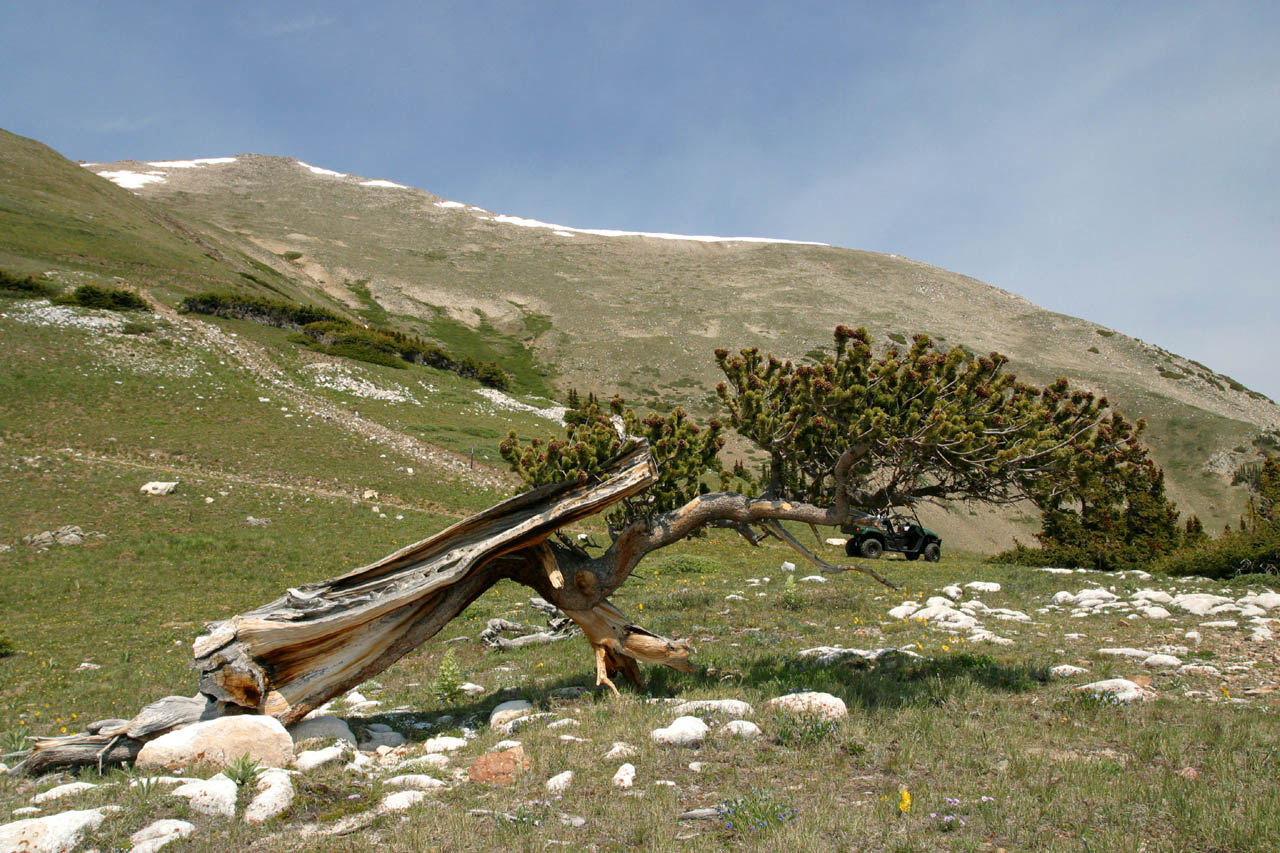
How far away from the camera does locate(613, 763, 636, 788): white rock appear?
21.6 ft

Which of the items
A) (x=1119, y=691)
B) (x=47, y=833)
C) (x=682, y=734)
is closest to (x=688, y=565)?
(x=1119, y=691)

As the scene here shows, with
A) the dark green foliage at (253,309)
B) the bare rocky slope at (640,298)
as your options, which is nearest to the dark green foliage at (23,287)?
the dark green foliage at (253,309)

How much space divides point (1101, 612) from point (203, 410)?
1543 inches

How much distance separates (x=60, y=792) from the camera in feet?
22.5

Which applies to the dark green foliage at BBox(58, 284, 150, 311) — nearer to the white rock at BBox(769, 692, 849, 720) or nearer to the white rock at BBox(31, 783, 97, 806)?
the white rock at BBox(31, 783, 97, 806)

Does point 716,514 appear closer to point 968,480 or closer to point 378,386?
point 968,480

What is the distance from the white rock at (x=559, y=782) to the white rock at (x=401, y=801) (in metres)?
1.15

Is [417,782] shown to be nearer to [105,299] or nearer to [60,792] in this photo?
[60,792]

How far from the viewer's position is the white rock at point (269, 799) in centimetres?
601

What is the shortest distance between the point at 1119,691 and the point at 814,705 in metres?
3.93

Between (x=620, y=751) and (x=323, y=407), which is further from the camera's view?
(x=323, y=407)

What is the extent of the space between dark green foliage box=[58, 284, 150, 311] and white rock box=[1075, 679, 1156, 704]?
176 feet

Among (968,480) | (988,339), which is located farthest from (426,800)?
(988,339)

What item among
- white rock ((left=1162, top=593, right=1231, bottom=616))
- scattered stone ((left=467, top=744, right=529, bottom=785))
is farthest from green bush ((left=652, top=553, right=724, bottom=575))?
scattered stone ((left=467, top=744, right=529, bottom=785))
